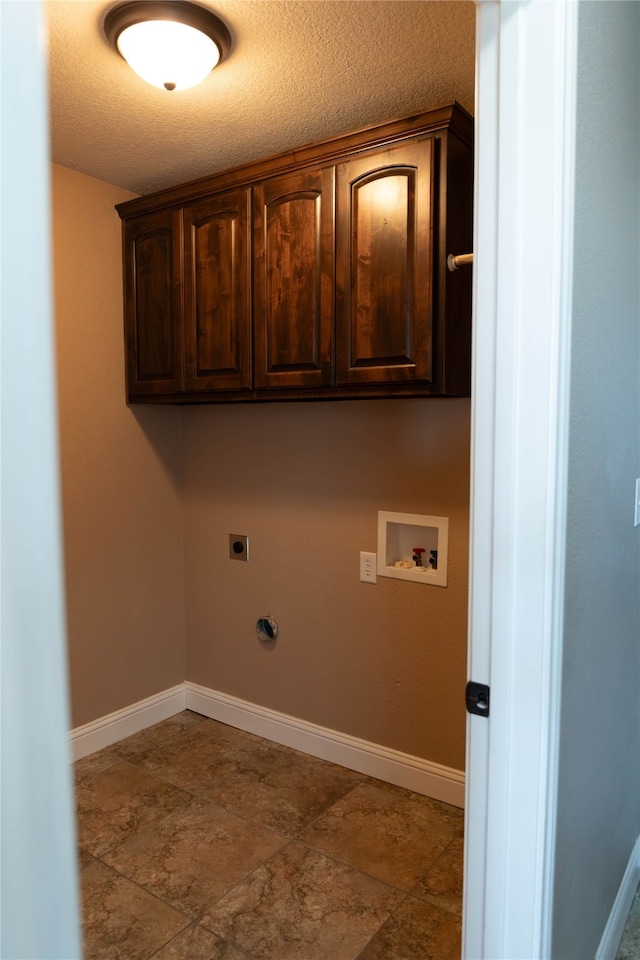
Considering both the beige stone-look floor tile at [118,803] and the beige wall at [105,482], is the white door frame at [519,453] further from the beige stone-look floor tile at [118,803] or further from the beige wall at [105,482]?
the beige wall at [105,482]

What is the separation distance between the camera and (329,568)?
269 cm

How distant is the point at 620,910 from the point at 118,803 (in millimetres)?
1720

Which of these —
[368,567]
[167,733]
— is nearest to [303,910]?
[368,567]

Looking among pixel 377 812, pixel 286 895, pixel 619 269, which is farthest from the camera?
pixel 377 812

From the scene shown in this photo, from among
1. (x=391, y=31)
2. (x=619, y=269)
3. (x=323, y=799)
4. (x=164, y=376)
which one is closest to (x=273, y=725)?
(x=323, y=799)

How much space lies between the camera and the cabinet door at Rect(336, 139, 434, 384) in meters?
1.95

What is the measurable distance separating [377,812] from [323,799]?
0.22m

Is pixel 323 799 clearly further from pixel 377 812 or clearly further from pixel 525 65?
pixel 525 65

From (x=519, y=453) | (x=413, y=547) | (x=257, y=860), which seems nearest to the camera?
(x=519, y=453)

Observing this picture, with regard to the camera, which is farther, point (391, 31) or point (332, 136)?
point (332, 136)

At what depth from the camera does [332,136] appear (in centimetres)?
218

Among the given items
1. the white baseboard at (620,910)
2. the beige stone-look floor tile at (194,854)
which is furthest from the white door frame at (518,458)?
the beige stone-look floor tile at (194,854)

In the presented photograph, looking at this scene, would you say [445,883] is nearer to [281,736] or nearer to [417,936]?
[417,936]

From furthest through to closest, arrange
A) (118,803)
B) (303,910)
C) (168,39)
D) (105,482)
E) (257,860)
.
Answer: (105,482), (118,803), (257,860), (303,910), (168,39)
